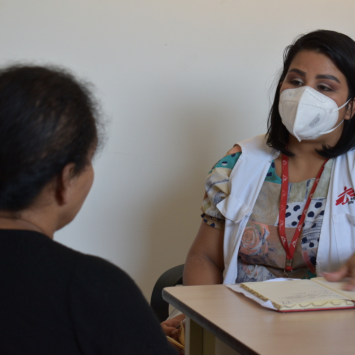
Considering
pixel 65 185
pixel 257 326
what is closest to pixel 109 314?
pixel 65 185

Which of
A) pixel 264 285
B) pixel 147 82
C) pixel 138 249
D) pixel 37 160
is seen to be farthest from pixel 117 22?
pixel 37 160

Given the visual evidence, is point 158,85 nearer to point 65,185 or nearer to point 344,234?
point 344,234

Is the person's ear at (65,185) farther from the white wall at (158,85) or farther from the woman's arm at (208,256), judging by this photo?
the white wall at (158,85)

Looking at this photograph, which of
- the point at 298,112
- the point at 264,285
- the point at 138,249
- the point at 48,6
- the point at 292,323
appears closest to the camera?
the point at 292,323

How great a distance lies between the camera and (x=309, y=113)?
1.54m

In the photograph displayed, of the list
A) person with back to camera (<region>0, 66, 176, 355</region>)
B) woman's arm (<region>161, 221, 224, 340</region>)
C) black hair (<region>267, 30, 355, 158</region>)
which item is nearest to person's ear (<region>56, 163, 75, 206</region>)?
person with back to camera (<region>0, 66, 176, 355</region>)

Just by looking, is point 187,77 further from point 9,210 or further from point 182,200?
point 9,210

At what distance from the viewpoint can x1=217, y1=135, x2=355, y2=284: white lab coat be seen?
146 cm

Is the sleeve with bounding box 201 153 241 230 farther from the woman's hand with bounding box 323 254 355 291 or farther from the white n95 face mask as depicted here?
the woman's hand with bounding box 323 254 355 291

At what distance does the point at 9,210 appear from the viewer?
26.4 inches

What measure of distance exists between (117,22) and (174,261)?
48.6 inches

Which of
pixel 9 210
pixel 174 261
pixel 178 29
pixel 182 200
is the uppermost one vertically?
pixel 178 29

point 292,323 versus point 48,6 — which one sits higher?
point 48,6

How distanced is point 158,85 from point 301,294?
136 cm
